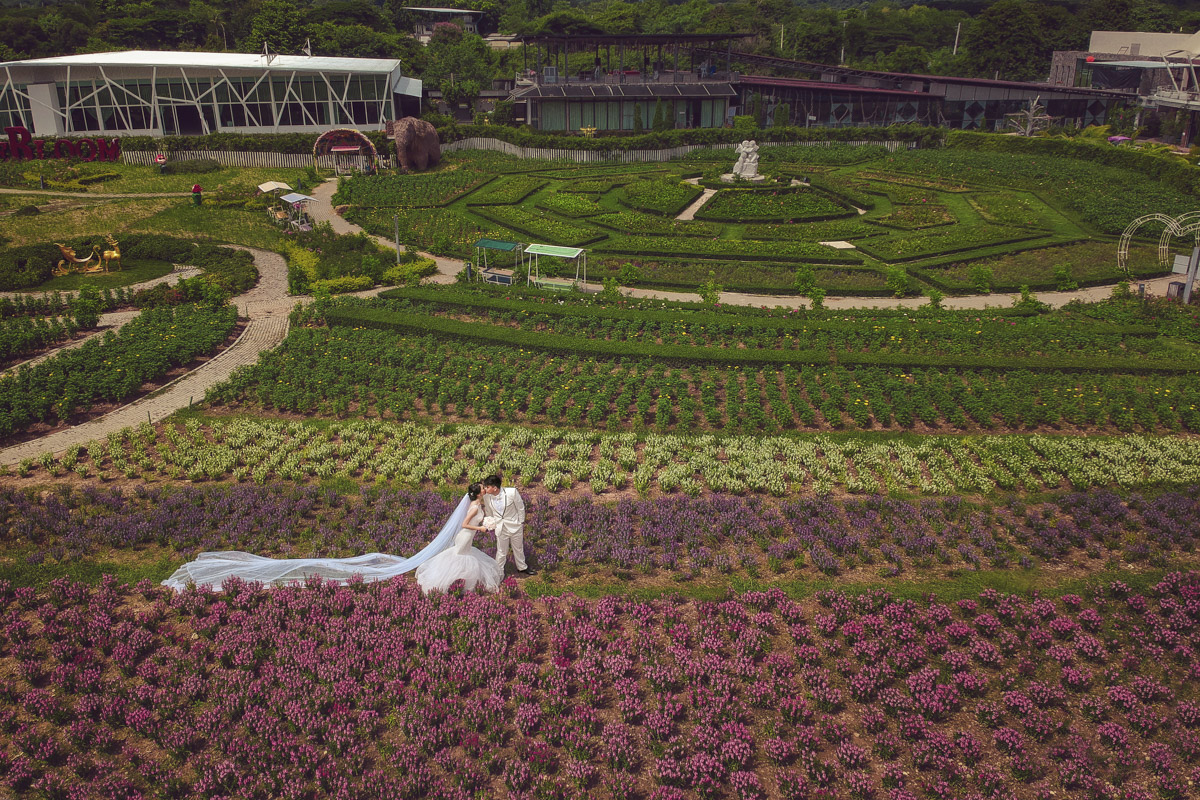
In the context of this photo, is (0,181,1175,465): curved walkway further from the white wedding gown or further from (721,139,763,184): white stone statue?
(721,139,763,184): white stone statue

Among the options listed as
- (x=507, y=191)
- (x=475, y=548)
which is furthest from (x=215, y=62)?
(x=475, y=548)

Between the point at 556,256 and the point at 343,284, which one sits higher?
the point at 556,256

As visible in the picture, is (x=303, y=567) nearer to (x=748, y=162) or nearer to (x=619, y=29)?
(x=748, y=162)

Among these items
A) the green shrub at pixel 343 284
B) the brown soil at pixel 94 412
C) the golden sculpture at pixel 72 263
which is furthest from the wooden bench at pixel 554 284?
the golden sculpture at pixel 72 263

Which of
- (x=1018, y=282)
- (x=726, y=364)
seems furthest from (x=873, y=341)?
(x=1018, y=282)

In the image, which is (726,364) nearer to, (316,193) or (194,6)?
(316,193)

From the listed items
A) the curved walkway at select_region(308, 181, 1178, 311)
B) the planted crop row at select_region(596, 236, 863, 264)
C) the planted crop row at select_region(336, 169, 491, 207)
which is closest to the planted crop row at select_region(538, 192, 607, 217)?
the planted crop row at select_region(336, 169, 491, 207)
